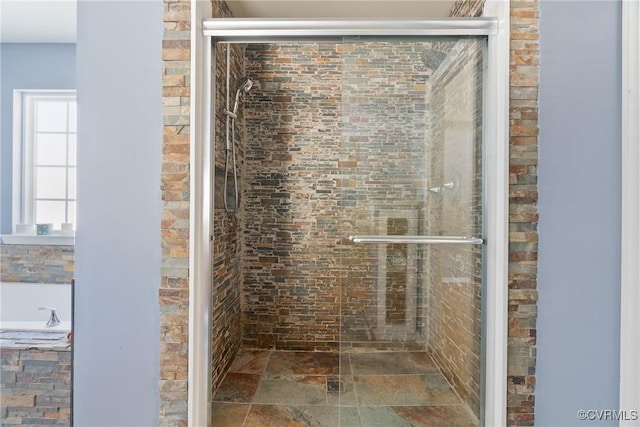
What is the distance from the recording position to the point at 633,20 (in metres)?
1.41

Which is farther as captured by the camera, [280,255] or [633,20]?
[280,255]

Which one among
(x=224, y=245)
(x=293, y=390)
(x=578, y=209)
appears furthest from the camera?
(x=224, y=245)

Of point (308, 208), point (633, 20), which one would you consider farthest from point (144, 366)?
point (633, 20)

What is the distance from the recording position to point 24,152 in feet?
9.37

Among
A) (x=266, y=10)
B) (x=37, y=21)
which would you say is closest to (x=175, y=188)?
(x=266, y=10)

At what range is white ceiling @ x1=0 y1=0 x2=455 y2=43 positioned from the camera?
226 centimetres

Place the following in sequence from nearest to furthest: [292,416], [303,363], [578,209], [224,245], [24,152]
Answer: [578,209]
[292,416]
[224,245]
[303,363]
[24,152]

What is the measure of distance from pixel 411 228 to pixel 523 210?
493 millimetres

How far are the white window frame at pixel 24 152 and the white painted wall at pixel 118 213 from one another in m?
1.92

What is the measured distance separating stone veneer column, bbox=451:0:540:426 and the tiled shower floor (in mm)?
315

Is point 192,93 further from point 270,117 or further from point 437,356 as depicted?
point 437,356

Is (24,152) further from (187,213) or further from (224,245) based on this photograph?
(187,213)

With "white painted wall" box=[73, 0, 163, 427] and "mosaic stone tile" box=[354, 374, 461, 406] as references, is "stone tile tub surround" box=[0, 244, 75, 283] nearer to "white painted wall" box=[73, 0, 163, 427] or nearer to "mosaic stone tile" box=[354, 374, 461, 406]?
"white painted wall" box=[73, 0, 163, 427]

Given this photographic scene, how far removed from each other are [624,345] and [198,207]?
196 centimetres
